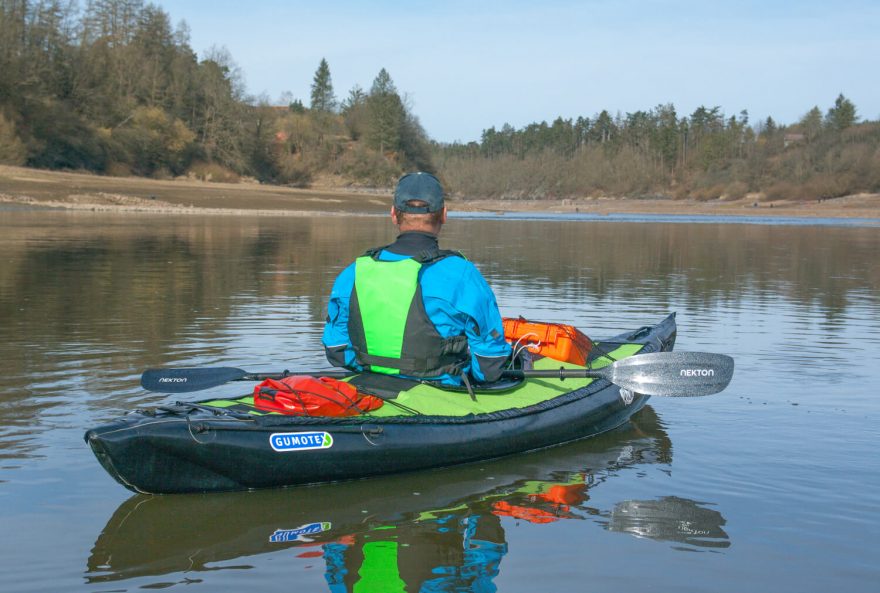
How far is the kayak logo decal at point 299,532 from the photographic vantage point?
5395mm

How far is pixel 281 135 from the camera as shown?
10450 cm

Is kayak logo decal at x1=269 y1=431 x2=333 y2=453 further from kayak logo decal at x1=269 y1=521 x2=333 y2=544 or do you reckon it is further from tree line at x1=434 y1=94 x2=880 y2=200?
tree line at x1=434 y1=94 x2=880 y2=200

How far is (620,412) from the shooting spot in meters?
8.07

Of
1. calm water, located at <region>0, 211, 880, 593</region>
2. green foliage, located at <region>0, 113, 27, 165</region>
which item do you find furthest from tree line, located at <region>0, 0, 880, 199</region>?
calm water, located at <region>0, 211, 880, 593</region>

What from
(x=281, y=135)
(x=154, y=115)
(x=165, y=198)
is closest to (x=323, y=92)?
(x=281, y=135)

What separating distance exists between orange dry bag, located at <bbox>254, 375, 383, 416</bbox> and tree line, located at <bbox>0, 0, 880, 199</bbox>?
177ft

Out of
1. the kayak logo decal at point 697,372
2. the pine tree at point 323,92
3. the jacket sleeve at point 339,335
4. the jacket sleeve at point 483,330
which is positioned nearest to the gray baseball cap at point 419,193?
the jacket sleeve at point 483,330

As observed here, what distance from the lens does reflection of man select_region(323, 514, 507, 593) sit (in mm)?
4789

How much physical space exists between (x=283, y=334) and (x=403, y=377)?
565cm

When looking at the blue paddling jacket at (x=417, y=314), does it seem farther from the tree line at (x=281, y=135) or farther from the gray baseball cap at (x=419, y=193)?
the tree line at (x=281, y=135)

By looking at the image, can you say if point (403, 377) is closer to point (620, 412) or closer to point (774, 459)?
point (620, 412)

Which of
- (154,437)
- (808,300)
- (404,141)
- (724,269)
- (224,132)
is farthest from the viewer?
(404,141)

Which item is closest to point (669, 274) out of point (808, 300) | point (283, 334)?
point (808, 300)

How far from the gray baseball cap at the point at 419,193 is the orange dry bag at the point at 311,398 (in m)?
1.26
